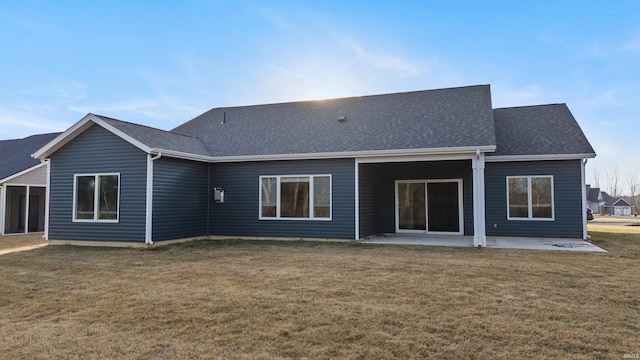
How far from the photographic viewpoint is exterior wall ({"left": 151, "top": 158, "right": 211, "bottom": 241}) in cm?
1075

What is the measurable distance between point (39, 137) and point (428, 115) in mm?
18118

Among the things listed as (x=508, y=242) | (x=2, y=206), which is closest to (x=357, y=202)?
(x=508, y=242)

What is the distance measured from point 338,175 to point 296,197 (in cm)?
142

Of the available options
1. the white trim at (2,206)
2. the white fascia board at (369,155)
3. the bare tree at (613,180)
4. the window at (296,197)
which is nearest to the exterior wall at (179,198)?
the white fascia board at (369,155)

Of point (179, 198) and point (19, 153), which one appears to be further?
point (19, 153)

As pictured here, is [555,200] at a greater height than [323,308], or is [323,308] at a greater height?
[555,200]

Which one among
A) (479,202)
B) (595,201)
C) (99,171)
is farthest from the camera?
(595,201)

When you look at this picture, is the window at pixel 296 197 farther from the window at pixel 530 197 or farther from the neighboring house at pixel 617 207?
the neighboring house at pixel 617 207

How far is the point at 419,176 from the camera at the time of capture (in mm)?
13617

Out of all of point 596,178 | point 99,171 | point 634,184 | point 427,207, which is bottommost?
point 427,207

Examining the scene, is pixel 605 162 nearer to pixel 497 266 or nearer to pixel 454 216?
pixel 454 216

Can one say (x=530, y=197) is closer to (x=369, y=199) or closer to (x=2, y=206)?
(x=369, y=199)

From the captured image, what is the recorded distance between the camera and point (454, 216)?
13.4m

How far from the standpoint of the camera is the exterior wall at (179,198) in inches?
423
